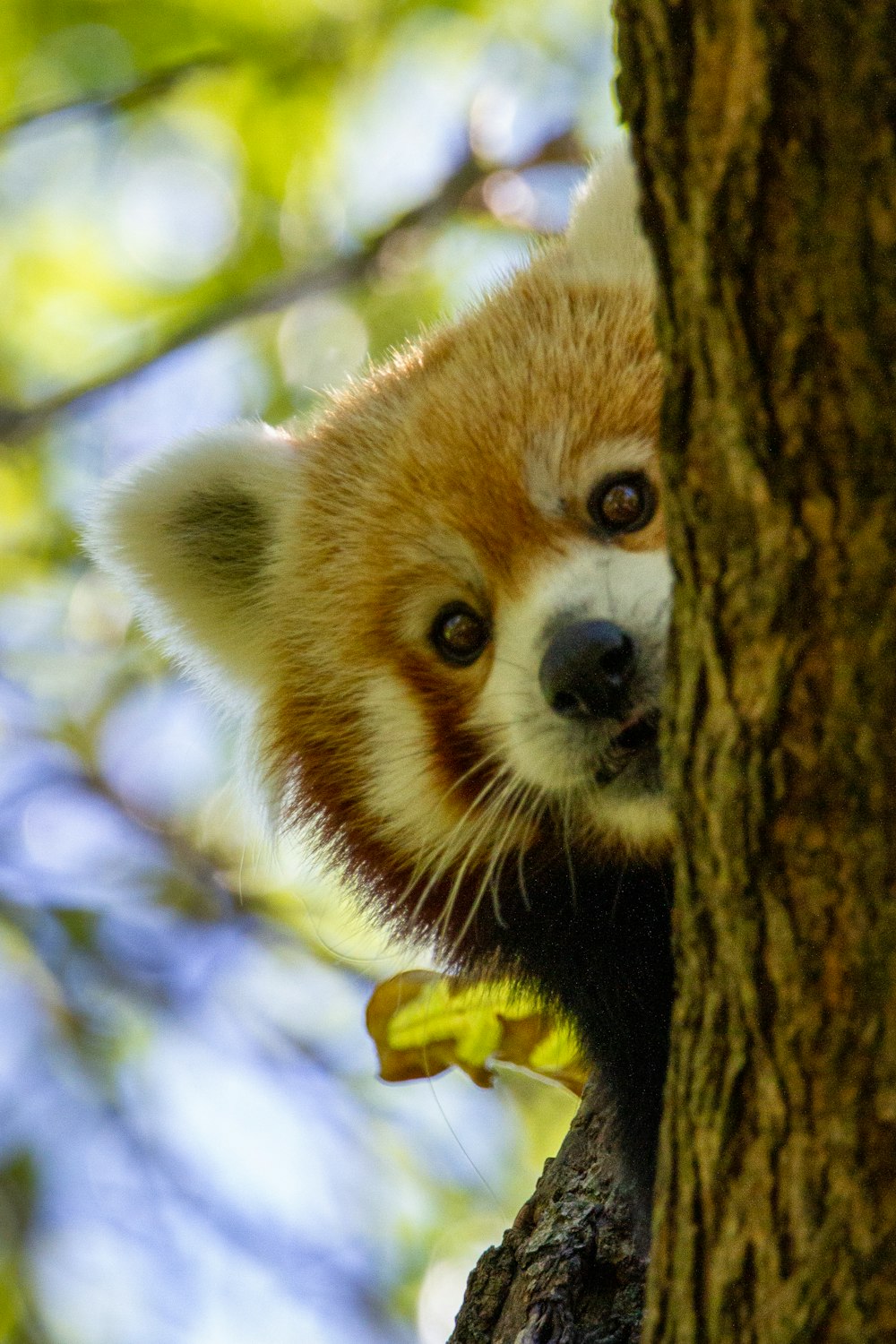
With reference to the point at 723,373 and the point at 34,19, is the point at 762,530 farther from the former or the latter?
the point at 34,19

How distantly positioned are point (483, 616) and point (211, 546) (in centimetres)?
95

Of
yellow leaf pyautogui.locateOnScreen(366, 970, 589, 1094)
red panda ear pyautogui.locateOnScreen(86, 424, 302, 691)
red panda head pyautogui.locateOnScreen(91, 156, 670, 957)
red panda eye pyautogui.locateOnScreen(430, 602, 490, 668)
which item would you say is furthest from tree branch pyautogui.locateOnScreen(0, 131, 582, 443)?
yellow leaf pyautogui.locateOnScreen(366, 970, 589, 1094)

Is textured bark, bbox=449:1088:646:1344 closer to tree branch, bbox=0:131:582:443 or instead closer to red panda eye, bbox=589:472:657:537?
red panda eye, bbox=589:472:657:537

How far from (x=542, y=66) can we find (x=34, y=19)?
6.83 feet

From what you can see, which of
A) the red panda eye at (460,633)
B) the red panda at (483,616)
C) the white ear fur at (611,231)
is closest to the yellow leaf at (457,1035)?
the red panda at (483,616)

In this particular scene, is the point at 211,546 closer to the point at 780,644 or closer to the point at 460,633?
the point at 460,633

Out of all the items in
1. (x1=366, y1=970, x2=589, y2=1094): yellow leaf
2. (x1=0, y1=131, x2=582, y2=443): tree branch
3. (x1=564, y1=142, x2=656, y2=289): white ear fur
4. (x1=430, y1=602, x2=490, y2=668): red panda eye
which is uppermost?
(x1=0, y1=131, x2=582, y2=443): tree branch

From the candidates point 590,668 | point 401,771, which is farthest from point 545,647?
point 401,771

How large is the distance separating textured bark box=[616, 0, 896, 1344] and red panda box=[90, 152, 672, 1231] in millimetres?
1087

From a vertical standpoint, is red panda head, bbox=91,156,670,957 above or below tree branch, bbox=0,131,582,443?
below

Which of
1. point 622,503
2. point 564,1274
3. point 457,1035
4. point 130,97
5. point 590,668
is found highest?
point 130,97

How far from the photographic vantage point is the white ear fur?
12.0ft

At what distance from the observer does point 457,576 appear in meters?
3.29

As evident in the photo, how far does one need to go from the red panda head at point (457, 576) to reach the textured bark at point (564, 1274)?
2.44ft
